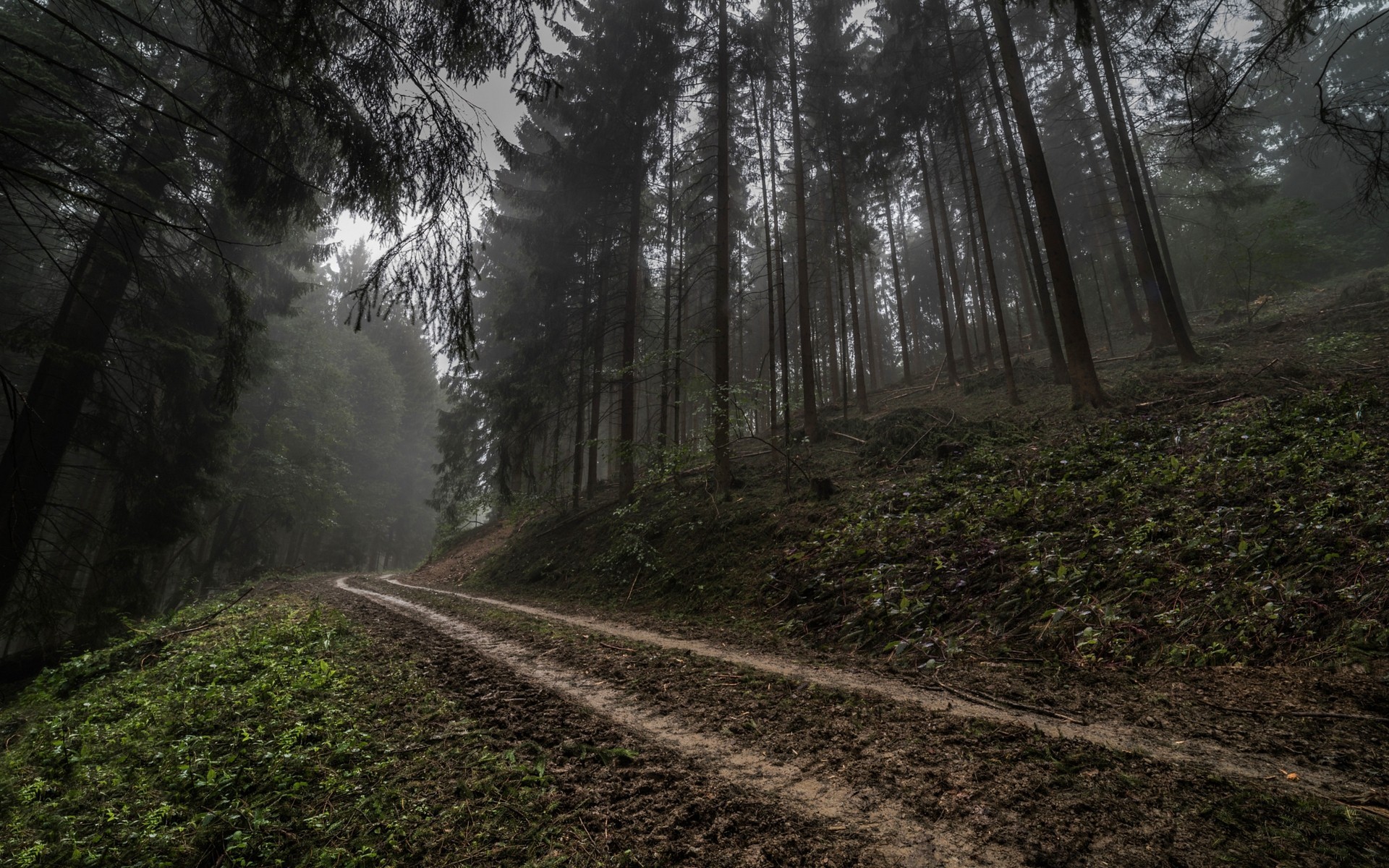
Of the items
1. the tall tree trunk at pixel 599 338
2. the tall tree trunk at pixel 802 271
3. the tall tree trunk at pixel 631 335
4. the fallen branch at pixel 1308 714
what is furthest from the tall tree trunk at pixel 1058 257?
the tall tree trunk at pixel 599 338

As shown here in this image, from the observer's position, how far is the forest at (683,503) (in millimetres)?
2395

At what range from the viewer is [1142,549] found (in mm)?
5078

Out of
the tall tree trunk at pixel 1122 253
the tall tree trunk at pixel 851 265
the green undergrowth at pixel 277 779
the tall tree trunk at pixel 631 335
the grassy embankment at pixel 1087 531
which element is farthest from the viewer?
the tall tree trunk at pixel 851 265

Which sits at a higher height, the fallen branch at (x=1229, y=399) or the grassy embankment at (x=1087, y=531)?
the fallen branch at (x=1229, y=399)

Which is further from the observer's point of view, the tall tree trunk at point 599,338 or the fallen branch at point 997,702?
the tall tree trunk at point 599,338

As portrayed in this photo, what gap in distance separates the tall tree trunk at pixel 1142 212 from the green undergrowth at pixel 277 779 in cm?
1544

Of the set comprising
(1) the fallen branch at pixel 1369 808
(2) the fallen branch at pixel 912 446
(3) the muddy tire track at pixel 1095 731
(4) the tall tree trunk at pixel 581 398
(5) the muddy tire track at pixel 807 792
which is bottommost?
(5) the muddy tire track at pixel 807 792

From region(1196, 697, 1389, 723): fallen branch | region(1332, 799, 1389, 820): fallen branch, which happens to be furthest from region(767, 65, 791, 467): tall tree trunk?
region(1332, 799, 1389, 820): fallen branch

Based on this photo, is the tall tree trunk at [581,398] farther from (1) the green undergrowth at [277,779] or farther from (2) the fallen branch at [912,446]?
(1) the green undergrowth at [277,779]

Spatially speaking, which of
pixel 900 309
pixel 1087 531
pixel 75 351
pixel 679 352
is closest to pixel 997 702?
pixel 1087 531

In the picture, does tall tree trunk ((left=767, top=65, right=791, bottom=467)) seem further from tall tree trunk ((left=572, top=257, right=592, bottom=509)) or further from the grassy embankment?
tall tree trunk ((left=572, top=257, right=592, bottom=509))

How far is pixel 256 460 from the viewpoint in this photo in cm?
2091

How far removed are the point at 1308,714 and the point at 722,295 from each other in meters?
10.0

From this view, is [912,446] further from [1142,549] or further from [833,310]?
[833,310]
